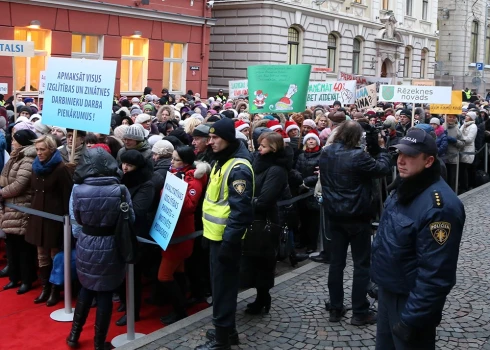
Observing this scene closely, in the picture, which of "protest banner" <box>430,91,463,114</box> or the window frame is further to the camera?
the window frame

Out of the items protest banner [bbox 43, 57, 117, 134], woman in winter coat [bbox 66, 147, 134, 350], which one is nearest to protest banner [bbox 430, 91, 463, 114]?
protest banner [bbox 43, 57, 117, 134]

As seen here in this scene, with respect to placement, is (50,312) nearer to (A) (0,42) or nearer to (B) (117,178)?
(B) (117,178)

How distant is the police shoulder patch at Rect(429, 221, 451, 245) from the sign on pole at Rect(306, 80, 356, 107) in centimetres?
1065

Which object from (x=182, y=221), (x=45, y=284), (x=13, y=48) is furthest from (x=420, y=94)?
(x=45, y=284)

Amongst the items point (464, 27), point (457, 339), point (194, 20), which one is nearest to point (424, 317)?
point (457, 339)

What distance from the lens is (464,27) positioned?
166 feet

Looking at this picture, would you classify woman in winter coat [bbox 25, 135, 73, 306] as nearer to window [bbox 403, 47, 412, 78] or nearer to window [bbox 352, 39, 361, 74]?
window [bbox 352, 39, 361, 74]

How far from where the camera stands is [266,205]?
625 cm

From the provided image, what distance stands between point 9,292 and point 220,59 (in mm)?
24599

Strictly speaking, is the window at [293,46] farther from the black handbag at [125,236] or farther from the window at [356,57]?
the black handbag at [125,236]

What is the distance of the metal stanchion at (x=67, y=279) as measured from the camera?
259 inches

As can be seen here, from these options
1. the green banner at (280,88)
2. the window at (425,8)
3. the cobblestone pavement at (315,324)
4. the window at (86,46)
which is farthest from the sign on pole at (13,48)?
the window at (425,8)

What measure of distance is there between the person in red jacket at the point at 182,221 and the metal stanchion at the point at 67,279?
92cm

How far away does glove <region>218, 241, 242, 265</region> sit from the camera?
5371 mm
